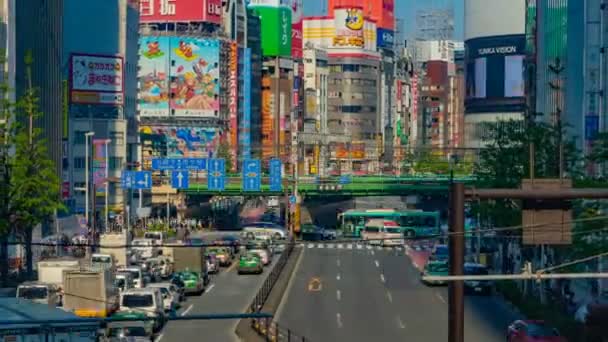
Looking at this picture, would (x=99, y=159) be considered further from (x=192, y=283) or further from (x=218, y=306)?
(x=218, y=306)

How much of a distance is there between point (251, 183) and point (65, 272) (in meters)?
57.5

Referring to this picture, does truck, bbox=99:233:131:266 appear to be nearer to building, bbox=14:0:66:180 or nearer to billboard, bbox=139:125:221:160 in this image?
building, bbox=14:0:66:180

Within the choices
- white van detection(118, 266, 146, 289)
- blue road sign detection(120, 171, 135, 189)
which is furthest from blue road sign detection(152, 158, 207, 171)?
white van detection(118, 266, 146, 289)

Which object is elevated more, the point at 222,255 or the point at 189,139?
the point at 189,139

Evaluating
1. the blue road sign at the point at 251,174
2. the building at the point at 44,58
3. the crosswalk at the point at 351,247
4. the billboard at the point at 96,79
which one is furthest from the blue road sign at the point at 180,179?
the billboard at the point at 96,79

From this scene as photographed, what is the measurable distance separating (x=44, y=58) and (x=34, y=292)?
222 ft

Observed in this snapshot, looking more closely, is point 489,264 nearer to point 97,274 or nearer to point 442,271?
point 442,271

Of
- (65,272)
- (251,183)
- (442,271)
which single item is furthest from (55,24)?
(65,272)

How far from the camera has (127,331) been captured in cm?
4072

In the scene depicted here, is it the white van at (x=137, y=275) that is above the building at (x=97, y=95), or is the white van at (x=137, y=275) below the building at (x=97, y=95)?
below

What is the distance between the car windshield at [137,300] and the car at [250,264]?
27.4 metres

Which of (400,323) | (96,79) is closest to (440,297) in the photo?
(400,323)

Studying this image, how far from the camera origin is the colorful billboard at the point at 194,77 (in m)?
180

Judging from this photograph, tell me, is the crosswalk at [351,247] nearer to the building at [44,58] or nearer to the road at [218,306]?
the building at [44,58]
